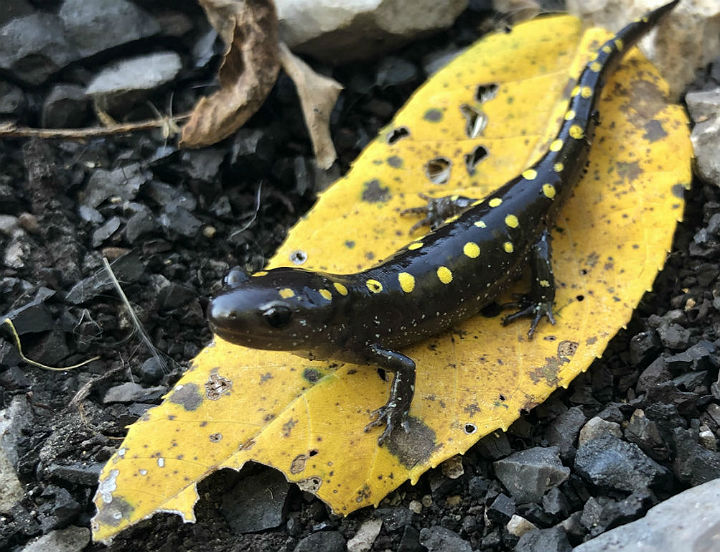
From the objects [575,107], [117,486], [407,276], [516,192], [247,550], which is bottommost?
[247,550]

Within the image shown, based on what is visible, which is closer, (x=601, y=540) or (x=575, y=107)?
(x=601, y=540)

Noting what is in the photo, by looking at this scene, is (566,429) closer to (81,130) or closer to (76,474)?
(76,474)

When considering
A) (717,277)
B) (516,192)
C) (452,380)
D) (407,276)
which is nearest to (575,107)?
(516,192)

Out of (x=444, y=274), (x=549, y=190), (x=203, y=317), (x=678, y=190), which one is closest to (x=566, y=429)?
(x=444, y=274)

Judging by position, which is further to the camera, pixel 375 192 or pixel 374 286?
pixel 375 192

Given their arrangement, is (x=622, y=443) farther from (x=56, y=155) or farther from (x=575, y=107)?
(x=56, y=155)
